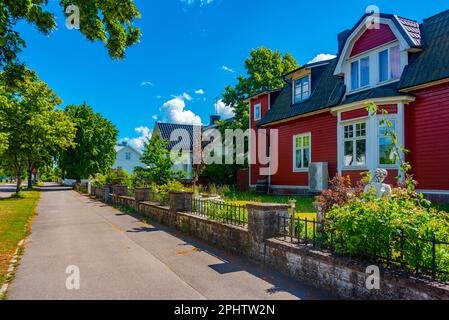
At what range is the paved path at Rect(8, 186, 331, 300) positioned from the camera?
4.97 metres

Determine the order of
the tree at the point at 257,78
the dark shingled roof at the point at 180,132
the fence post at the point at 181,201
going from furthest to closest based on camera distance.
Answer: the dark shingled roof at the point at 180,132, the tree at the point at 257,78, the fence post at the point at 181,201

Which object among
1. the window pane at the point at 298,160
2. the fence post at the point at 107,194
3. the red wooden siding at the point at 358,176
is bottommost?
the fence post at the point at 107,194

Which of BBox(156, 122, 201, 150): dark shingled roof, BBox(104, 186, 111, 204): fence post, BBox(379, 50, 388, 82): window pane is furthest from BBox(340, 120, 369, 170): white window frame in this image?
BBox(156, 122, 201, 150): dark shingled roof

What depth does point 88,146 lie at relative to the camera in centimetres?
4772

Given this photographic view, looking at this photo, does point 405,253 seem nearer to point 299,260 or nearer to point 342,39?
point 299,260

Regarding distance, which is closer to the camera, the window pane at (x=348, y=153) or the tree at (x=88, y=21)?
the tree at (x=88, y=21)

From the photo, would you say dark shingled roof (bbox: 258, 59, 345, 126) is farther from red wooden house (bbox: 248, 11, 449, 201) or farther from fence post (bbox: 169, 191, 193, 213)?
fence post (bbox: 169, 191, 193, 213)

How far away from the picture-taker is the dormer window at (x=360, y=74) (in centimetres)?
1499

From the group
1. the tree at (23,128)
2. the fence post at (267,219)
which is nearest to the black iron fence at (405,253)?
the fence post at (267,219)

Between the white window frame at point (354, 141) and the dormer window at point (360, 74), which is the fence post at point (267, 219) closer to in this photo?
the white window frame at point (354, 141)

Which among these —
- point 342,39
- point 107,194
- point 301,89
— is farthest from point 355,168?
point 107,194

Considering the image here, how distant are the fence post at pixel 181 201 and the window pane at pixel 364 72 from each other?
1000cm

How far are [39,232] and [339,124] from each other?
43.8ft

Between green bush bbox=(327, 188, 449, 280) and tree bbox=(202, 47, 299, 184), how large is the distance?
23981 mm
